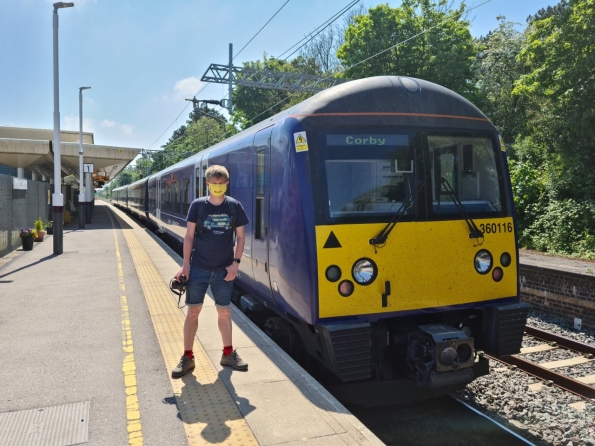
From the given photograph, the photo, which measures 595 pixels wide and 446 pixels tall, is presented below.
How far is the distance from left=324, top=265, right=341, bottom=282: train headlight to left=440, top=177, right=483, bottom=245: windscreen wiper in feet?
4.41

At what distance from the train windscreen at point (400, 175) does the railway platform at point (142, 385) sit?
162 centimetres

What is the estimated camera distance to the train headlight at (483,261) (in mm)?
4863

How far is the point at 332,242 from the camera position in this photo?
14.3ft

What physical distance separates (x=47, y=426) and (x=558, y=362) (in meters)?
6.00

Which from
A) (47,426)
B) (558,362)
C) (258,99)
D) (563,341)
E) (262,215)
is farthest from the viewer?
(258,99)

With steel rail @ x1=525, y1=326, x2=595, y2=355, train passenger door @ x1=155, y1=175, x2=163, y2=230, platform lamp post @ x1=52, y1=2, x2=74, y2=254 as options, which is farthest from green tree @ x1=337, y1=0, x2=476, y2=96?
steel rail @ x1=525, y1=326, x2=595, y2=355

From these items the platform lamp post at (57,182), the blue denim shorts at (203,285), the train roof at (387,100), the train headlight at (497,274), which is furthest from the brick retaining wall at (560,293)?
the platform lamp post at (57,182)

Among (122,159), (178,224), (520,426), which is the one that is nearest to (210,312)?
(520,426)

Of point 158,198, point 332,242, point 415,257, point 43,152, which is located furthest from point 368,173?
point 43,152

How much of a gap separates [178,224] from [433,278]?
1011 centimetres

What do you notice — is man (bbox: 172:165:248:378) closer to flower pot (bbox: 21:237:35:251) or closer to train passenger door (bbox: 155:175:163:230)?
flower pot (bbox: 21:237:35:251)

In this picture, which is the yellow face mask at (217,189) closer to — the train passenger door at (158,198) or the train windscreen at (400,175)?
the train windscreen at (400,175)

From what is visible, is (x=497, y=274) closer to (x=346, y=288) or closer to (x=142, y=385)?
(x=346, y=288)

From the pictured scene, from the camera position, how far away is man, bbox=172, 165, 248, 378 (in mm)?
4527
